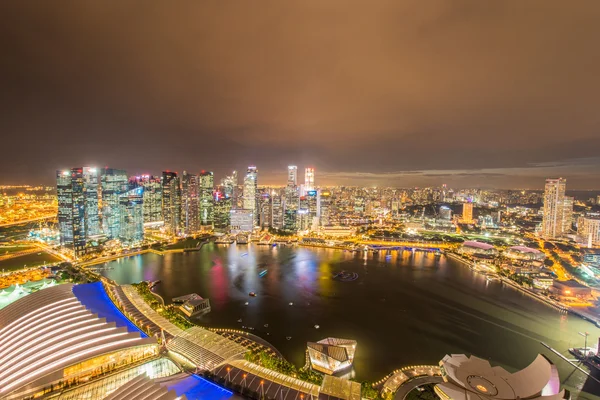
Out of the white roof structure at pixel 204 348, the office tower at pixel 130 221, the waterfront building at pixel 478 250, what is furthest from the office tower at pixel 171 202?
the waterfront building at pixel 478 250

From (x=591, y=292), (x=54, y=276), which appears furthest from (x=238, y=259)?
(x=591, y=292)

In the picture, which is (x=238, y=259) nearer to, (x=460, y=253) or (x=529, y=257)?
(x=460, y=253)

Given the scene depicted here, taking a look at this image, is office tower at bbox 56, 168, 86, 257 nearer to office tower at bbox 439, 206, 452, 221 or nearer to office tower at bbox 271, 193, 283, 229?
office tower at bbox 271, 193, 283, 229

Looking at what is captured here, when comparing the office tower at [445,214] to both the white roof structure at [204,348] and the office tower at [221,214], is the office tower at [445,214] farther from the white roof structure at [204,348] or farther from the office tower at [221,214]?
the white roof structure at [204,348]

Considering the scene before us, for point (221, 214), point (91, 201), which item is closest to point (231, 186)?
point (221, 214)

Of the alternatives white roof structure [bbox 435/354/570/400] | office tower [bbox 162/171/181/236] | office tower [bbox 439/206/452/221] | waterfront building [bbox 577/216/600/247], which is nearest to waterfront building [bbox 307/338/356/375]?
white roof structure [bbox 435/354/570/400]

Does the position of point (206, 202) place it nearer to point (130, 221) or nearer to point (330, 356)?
point (130, 221)
